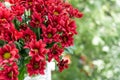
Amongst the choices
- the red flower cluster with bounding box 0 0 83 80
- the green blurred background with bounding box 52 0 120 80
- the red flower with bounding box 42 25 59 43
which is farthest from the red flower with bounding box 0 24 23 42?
the green blurred background with bounding box 52 0 120 80

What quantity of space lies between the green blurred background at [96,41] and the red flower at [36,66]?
1.37 metres

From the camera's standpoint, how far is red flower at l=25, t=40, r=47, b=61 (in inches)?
51.8

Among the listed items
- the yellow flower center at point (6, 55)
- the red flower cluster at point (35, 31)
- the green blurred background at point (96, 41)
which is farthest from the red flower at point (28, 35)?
the green blurred background at point (96, 41)

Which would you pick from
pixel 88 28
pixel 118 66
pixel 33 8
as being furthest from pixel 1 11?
pixel 88 28

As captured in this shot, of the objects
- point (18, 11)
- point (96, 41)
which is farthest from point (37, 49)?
point (96, 41)

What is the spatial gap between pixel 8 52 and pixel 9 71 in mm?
63

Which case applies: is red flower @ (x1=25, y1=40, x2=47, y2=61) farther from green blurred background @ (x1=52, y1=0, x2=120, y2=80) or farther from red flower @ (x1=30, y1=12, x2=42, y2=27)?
green blurred background @ (x1=52, y1=0, x2=120, y2=80)

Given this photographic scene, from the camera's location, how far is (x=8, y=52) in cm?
132

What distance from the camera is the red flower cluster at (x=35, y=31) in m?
1.32

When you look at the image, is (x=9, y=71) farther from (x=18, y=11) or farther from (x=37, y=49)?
(x=18, y=11)

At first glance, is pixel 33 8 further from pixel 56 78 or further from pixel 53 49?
pixel 56 78

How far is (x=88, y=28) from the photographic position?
318cm

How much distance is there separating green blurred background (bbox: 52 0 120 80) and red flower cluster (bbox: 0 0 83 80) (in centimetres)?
126

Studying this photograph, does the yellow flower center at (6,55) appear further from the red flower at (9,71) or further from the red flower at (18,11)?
the red flower at (18,11)
